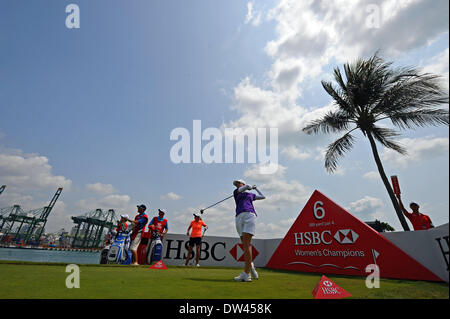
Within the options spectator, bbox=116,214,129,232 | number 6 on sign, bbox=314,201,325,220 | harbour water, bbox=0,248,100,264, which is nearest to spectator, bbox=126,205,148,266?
spectator, bbox=116,214,129,232

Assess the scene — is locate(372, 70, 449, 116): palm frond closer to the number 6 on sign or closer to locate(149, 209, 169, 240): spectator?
the number 6 on sign

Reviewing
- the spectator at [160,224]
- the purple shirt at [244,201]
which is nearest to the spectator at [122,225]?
the spectator at [160,224]

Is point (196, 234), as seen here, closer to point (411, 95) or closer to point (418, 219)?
point (418, 219)

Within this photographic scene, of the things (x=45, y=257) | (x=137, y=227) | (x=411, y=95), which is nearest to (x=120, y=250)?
(x=137, y=227)

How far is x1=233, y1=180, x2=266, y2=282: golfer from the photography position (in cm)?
407

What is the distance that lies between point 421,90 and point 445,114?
1.31m

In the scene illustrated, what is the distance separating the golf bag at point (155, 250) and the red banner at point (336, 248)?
451 centimetres

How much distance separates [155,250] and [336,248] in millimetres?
6279

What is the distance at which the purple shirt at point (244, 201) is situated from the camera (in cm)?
450

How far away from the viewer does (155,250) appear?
8688mm

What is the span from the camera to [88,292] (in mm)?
2543
